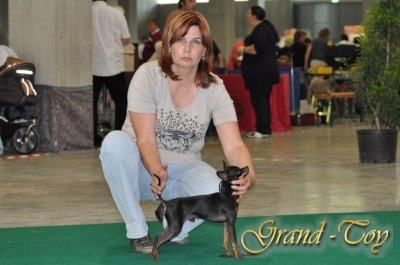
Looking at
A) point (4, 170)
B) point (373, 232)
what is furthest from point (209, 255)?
point (4, 170)

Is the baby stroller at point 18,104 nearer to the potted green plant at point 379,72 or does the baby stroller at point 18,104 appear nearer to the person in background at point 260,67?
the potted green plant at point 379,72

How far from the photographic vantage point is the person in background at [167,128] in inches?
147

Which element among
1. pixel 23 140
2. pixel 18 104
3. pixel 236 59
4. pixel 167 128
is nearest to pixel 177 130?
pixel 167 128

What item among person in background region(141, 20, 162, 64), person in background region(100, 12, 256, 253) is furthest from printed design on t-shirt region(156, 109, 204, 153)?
person in background region(141, 20, 162, 64)

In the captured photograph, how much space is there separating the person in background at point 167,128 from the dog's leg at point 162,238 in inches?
5.4

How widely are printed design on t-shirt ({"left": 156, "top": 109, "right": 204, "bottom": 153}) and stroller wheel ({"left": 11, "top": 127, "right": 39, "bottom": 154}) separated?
4.86 metres

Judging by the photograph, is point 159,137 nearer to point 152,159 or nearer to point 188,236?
point 152,159

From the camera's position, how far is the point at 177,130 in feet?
12.6

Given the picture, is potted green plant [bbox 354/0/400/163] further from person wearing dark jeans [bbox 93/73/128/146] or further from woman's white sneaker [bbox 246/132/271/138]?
woman's white sneaker [bbox 246/132/271/138]

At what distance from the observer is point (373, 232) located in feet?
13.6

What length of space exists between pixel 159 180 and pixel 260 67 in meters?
7.50

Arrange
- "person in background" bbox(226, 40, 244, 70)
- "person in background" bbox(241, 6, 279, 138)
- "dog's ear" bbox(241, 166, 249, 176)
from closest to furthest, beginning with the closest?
"dog's ear" bbox(241, 166, 249, 176) → "person in background" bbox(241, 6, 279, 138) → "person in background" bbox(226, 40, 244, 70)

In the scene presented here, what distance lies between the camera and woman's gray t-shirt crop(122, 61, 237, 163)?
3.78m

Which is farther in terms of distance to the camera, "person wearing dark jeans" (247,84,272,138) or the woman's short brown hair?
"person wearing dark jeans" (247,84,272,138)
